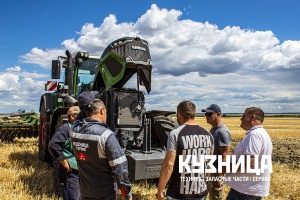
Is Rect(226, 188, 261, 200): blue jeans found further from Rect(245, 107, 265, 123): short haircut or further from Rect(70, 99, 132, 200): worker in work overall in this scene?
Rect(70, 99, 132, 200): worker in work overall

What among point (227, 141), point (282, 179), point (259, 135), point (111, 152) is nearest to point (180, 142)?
point (111, 152)

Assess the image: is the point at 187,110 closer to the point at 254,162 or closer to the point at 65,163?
the point at 254,162

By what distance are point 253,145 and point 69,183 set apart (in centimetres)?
237

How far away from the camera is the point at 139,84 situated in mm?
5949

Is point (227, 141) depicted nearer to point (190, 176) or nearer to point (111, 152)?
point (190, 176)

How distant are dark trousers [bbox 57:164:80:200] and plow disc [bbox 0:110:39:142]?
7.87m

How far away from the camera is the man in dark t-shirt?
286 cm

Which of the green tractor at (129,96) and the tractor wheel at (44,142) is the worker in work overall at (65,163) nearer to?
the green tractor at (129,96)

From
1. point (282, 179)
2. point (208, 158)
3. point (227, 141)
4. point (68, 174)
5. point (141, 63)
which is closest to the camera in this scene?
point (208, 158)

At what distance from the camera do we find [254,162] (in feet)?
10.00

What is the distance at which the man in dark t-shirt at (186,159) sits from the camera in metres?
2.86

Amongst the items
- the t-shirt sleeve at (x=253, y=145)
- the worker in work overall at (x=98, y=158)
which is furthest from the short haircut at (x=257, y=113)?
the worker in work overall at (x=98, y=158)

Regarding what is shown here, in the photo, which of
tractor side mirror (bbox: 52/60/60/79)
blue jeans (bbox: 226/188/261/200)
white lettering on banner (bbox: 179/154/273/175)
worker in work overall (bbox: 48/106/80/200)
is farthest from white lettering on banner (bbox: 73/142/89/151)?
tractor side mirror (bbox: 52/60/60/79)

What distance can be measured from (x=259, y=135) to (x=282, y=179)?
13.2 feet
